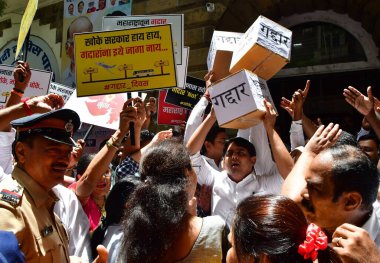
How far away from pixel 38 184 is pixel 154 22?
3.24 metres

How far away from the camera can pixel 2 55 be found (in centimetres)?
1180

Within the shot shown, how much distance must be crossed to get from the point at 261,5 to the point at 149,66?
14.7 ft

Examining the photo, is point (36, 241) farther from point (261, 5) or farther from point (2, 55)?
point (2, 55)

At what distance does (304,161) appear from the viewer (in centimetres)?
234

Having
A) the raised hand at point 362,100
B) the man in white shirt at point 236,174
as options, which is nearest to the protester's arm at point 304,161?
the man in white shirt at point 236,174

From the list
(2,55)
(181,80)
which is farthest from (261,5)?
(2,55)

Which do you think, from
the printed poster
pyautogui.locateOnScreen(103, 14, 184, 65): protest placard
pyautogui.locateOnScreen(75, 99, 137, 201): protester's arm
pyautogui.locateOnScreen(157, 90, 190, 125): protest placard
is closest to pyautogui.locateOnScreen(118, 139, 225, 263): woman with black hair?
pyautogui.locateOnScreen(75, 99, 137, 201): protester's arm

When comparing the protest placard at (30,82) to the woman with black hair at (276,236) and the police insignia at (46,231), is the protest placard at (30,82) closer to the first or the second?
the police insignia at (46,231)

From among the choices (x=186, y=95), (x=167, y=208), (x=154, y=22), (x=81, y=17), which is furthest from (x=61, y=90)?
(x=167, y=208)

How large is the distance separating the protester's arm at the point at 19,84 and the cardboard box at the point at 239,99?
53.2 inches

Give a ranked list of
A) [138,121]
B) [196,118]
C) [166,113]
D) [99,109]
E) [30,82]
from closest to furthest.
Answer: [138,121] → [196,118] → [30,82] → [99,109] → [166,113]

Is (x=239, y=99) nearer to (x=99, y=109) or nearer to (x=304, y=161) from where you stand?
(x=304, y=161)

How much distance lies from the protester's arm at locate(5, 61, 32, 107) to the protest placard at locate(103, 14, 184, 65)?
1.49 meters

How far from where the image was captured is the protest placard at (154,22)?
4.40 meters
